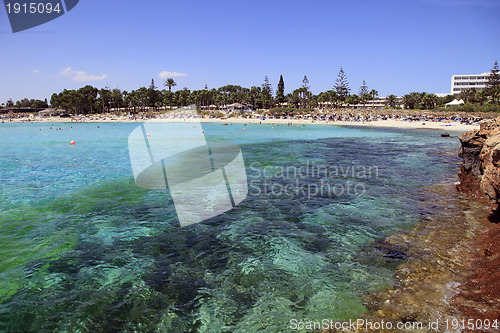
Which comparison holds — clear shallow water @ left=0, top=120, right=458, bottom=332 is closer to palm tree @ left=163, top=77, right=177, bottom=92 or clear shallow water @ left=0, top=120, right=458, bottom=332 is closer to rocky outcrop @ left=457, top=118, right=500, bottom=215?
→ rocky outcrop @ left=457, top=118, right=500, bottom=215

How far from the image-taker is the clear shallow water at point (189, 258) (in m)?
4.52

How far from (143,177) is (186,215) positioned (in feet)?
23.8

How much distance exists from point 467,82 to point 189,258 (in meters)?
188

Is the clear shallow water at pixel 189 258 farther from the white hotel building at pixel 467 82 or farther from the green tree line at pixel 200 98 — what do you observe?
the white hotel building at pixel 467 82

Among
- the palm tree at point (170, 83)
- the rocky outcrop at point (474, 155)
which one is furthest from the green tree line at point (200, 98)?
the rocky outcrop at point (474, 155)

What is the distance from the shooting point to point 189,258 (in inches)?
246

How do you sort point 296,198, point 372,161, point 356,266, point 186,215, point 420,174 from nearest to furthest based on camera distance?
point 356,266, point 186,215, point 296,198, point 420,174, point 372,161

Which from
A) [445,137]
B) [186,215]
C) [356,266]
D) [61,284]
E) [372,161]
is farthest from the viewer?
[445,137]

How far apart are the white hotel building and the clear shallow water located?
580ft

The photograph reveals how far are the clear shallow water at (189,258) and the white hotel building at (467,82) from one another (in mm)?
176791

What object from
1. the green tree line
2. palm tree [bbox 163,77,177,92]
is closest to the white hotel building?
the green tree line

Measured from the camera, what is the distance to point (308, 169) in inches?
661

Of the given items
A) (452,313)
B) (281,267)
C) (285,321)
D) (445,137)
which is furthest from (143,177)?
(445,137)

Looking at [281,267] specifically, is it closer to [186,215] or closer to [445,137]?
[186,215]
